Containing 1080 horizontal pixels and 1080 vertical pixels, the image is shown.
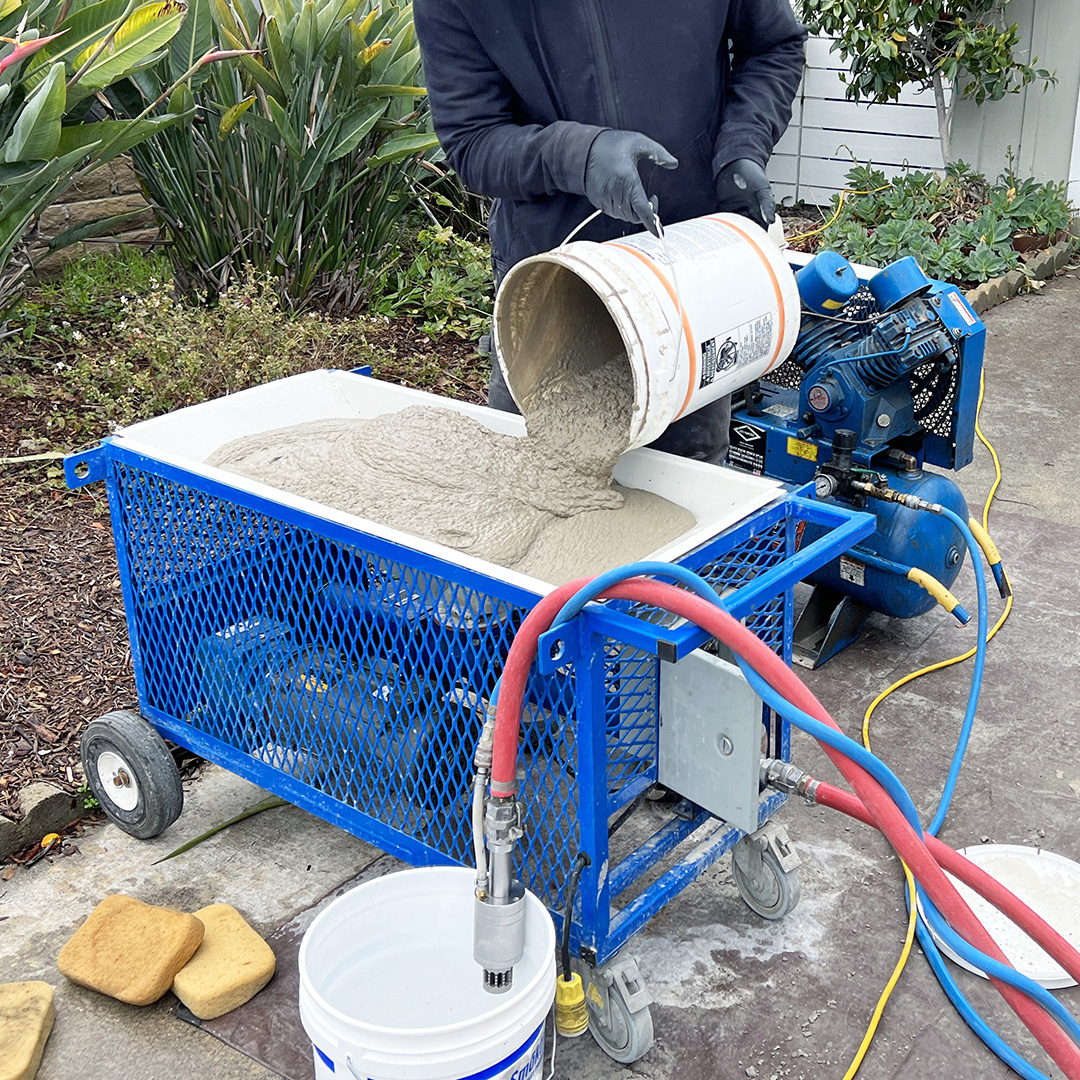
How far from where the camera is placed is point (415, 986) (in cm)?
180

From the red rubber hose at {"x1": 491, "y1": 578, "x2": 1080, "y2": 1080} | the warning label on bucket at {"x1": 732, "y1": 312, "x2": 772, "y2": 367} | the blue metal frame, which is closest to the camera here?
the red rubber hose at {"x1": 491, "y1": 578, "x2": 1080, "y2": 1080}

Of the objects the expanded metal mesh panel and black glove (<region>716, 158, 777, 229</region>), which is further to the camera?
black glove (<region>716, 158, 777, 229</region>)

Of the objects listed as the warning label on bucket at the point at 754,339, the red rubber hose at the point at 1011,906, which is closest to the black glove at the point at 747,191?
the warning label on bucket at the point at 754,339

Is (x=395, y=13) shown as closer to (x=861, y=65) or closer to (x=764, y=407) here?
(x=764, y=407)

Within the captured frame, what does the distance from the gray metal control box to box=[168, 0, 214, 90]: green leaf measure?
3.02 m

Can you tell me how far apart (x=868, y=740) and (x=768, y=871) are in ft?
2.11

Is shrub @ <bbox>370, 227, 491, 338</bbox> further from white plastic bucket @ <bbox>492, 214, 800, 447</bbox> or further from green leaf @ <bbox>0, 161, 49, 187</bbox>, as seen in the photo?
white plastic bucket @ <bbox>492, 214, 800, 447</bbox>

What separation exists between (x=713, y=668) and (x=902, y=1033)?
2.52ft

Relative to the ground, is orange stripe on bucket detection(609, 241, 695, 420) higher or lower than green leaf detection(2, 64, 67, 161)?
lower

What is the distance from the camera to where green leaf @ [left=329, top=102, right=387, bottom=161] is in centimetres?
399

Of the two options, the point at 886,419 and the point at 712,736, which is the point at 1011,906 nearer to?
the point at 712,736

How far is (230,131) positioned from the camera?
3996 mm

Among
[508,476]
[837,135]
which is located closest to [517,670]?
[508,476]

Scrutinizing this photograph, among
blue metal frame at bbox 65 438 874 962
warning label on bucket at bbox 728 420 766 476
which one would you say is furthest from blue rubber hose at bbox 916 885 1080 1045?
warning label on bucket at bbox 728 420 766 476
